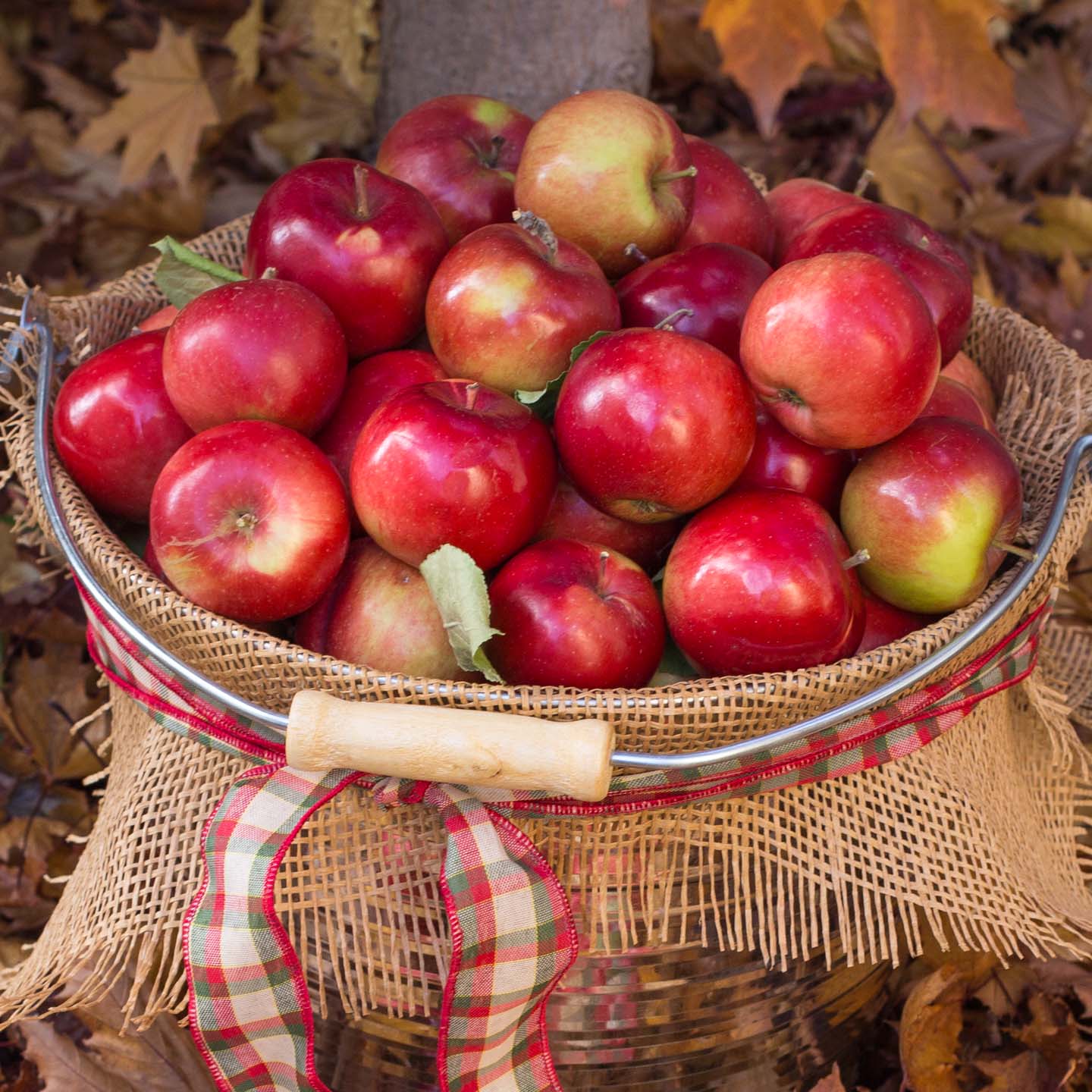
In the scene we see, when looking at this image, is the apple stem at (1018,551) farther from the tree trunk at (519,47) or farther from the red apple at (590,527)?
the tree trunk at (519,47)

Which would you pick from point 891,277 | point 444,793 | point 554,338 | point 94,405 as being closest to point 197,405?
point 94,405

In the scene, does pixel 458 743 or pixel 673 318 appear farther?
pixel 673 318

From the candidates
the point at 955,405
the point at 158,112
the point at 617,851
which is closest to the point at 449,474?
the point at 617,851

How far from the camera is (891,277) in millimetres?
1023

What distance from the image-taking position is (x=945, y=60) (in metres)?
1.22

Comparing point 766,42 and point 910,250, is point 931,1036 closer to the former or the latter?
point 910,250

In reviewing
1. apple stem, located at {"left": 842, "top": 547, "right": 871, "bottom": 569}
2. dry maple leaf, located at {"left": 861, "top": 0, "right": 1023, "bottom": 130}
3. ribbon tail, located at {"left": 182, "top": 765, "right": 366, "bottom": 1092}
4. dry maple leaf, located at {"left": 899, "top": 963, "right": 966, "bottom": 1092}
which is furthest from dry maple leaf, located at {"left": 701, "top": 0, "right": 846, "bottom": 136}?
dry maple leaf, located at {"left": 899, "top": 963, "right": 966, "bottom": 1092}

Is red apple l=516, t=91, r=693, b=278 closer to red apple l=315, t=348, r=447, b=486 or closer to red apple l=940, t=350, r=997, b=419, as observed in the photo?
red apple l=315, t=348, r=447, b=486

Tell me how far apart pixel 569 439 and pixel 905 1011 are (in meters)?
0.70

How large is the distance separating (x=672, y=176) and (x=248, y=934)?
2.74 feet

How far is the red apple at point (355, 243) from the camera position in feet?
3.80

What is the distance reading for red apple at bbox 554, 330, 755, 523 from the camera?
3.27 ft

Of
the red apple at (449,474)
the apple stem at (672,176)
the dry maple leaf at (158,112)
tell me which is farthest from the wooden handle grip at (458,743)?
the dry maple leaf at (158,112)

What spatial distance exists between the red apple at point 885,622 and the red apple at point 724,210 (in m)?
0.44
